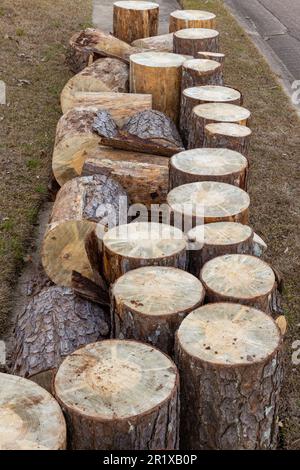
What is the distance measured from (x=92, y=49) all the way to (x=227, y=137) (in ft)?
14.2

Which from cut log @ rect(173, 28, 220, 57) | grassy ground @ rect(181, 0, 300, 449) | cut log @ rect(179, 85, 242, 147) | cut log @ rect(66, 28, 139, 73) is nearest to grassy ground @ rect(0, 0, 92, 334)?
cut log @ rect(66, 28, 139, 73)

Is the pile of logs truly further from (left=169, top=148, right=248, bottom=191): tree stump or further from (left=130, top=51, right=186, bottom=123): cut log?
(left=130, top=51, right=186, bottom=123): cut log

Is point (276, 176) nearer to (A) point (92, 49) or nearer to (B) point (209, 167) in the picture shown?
(B) point (209, 167)

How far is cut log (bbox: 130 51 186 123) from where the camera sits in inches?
288

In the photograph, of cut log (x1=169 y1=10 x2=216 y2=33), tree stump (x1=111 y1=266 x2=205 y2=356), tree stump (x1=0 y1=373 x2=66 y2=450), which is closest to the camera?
tree stump (x1=0 y1=373 x2=66 y2=450)

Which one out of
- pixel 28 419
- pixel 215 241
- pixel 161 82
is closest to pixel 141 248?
pixel 215 241

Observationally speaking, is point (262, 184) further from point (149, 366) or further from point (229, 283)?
point (149, 366)

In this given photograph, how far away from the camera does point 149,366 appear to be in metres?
3.26

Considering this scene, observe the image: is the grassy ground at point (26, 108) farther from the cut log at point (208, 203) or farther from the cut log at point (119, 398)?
the cut log at point (119, 398)

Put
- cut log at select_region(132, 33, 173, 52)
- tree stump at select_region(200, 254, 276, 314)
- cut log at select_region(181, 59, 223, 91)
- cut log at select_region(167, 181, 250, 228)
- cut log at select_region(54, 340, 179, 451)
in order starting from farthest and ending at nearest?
cut log at select_region(132, 33, 173, 52)
cut log at select_region(181, 59, 223, 91)
cut log at select_region(167, 181, 250, 228)
tree stump at select_region(200, 254, 276, 314)
cut log at select_region(54, 340, 179, 451)

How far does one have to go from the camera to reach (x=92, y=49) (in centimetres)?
927

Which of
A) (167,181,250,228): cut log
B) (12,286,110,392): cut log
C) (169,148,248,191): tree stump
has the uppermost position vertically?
(169,148,248,191): tree stump

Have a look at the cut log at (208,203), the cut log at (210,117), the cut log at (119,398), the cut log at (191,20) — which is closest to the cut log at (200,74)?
the cut log at (210,117)
